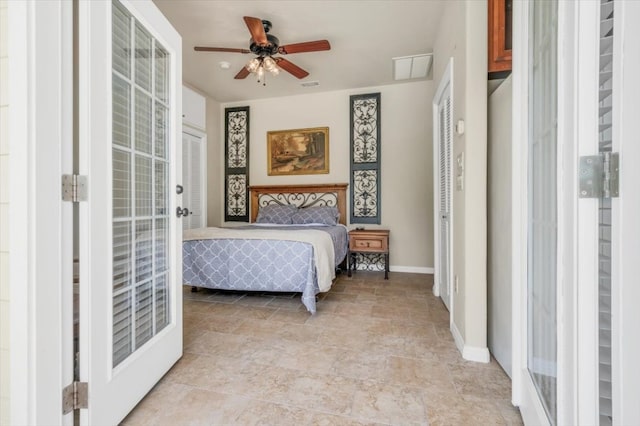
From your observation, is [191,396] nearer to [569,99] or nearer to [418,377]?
[418,377]

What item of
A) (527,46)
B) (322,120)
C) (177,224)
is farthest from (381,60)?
(177,224)

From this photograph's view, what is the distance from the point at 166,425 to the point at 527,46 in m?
2.27

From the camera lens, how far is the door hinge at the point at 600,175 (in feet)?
2.22

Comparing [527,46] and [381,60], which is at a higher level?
[381,60]

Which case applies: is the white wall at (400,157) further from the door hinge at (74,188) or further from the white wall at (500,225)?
the door hinge at (74,188)

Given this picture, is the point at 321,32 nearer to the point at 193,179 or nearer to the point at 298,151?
the point at 298,151

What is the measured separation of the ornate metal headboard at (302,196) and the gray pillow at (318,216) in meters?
0.25

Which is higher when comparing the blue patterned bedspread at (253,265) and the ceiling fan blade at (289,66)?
the ceiling fan blade at (289,66)

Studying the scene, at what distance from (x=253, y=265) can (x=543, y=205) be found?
2377 mm

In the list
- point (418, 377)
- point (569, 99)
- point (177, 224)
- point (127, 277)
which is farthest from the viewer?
point (177, 224)

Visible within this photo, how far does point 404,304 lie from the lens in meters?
2.93

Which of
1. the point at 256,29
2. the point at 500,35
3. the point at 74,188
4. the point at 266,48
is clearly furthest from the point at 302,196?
the point at 74,188

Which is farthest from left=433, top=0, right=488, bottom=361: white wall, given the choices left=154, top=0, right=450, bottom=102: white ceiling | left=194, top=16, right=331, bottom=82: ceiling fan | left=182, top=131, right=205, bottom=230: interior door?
left=182, top=131, right=205, bottom=230: interior door

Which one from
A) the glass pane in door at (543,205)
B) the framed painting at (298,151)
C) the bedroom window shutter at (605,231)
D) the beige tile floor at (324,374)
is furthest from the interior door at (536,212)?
the framed painting at (298,151)
